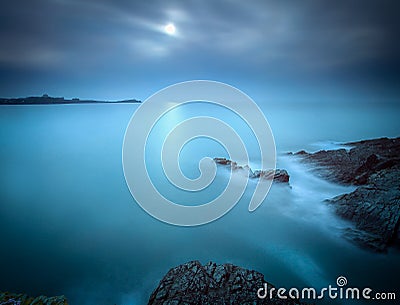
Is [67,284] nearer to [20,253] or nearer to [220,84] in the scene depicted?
[20,253]

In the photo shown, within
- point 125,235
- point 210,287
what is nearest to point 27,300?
point 125,235

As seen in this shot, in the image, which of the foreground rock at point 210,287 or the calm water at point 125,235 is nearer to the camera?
the foreground rock at point 210,287

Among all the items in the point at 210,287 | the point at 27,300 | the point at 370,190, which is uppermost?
the point at 370,190

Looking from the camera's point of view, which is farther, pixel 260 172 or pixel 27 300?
pixel 260 172

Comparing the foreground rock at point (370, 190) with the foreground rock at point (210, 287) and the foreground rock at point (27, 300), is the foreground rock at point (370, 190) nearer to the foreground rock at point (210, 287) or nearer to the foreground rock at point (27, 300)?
the foreground rock at point (210, 287)

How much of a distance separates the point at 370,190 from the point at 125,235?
7.43m

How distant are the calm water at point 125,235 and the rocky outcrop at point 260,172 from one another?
0.42 m

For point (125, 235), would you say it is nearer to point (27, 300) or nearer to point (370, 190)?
point (27, 300)

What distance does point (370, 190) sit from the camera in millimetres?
6113

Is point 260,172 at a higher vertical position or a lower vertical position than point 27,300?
higher

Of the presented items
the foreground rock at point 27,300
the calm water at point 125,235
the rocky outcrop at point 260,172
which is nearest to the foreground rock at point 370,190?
the calm water at point 125,235

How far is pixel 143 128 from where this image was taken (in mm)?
8859

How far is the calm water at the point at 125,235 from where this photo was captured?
4.86 metres

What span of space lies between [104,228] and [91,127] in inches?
378
